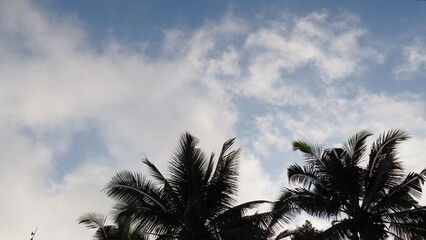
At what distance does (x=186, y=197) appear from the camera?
14.0 metres

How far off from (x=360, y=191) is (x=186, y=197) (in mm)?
7285

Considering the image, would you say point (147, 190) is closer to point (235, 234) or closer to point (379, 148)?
point (235, 234)

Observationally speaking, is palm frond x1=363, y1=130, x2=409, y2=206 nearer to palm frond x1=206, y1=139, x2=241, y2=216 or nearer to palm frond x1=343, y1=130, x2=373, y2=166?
palm frond x1=343, y1=130, x2=373, y2=166

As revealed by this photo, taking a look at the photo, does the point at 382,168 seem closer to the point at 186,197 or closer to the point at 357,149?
the point at 357,149

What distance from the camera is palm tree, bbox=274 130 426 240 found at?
13.5 meters

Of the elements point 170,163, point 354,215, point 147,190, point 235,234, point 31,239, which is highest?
point 31,239

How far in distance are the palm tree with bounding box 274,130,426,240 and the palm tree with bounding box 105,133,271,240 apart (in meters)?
2.37

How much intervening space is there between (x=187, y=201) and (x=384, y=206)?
7784 millimetres

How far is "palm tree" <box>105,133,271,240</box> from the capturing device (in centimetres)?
1342

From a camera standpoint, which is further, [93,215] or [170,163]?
[93,215]

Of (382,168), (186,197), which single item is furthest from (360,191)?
(186,197)

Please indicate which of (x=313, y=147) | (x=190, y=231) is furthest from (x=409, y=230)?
(x=190, y=231)

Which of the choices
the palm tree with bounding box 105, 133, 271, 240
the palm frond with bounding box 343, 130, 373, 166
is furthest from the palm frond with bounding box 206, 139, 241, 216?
the palm frond with bounding box 343, 130, 373, 166

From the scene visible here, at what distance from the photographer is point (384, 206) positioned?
14.1 metres
